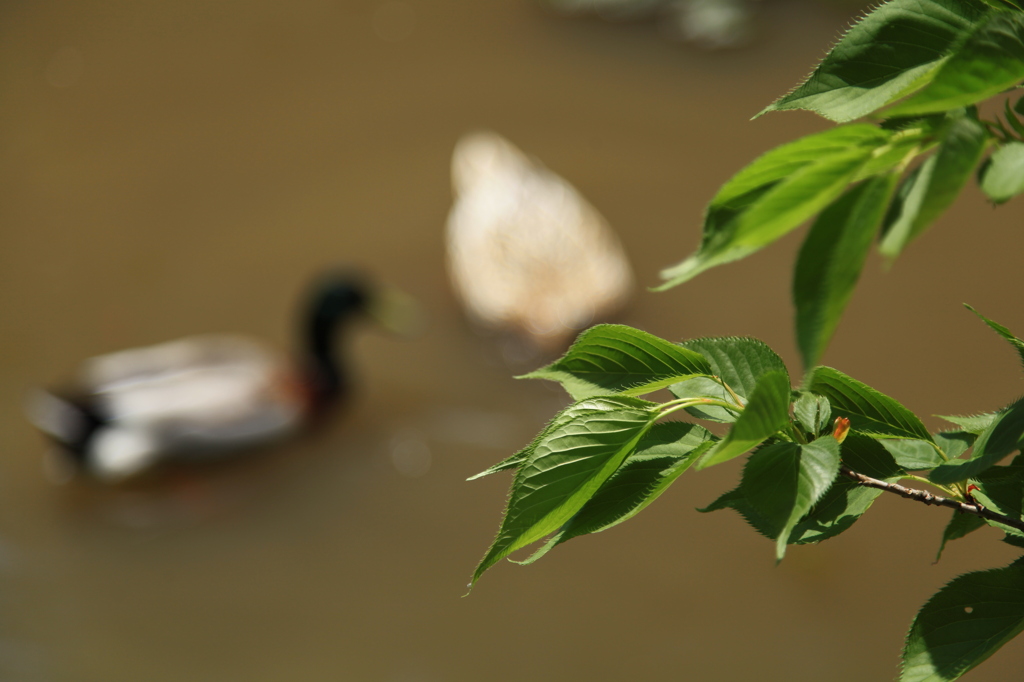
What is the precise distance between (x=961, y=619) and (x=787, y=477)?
189mm

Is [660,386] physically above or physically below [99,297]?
above

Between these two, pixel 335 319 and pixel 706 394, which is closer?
pixel 706 394

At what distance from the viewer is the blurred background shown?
116 inches

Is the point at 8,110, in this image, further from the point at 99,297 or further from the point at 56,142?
the point at 99,297

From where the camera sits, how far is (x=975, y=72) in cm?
44

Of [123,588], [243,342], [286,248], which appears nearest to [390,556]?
[123,588]

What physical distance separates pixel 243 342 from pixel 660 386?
3.47m

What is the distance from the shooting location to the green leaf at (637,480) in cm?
56

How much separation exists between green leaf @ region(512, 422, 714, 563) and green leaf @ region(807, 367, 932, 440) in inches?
4.8

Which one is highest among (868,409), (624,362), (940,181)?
(940,181)

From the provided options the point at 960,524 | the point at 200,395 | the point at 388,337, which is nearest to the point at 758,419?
the point at 960,524

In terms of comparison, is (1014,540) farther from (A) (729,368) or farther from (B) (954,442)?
(A) (729,368)

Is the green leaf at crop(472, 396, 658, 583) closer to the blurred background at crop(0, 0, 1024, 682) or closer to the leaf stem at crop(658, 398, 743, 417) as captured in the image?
the leaf stem at crop(658, 398, 743, 417)

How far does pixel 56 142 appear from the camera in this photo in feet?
15.6
